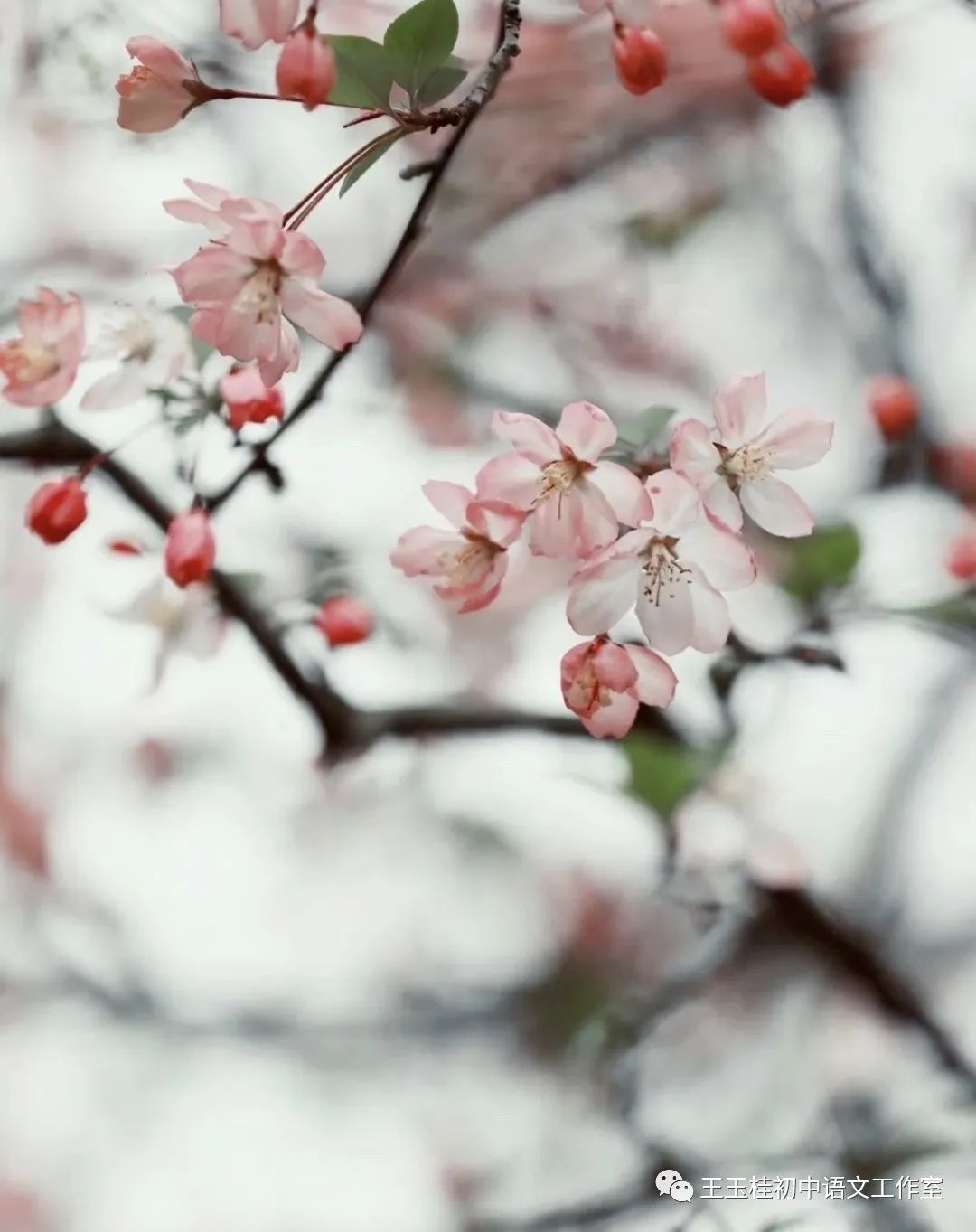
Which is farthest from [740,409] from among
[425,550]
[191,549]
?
[191,549]

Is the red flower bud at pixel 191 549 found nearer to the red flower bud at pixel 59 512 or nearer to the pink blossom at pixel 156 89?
the red flower bud at pixel 59 512

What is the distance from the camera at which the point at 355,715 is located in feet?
2.11

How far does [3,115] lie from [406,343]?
32cm

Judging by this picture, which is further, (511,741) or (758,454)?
(511,741)

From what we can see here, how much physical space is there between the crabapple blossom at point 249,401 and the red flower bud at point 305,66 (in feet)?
0.44

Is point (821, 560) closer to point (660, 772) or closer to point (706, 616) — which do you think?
point (660, 772)

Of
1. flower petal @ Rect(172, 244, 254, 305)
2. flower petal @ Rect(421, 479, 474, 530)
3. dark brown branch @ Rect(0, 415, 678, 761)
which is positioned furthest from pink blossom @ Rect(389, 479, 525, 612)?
dark brown branch @ Rect(0, 415, 678, 761)

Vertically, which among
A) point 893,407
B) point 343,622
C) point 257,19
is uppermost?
point 257,19

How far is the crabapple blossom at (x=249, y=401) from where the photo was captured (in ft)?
1.38

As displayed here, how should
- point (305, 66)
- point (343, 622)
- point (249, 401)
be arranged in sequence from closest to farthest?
point (305, 66), point (249, 401), point (343, 622)

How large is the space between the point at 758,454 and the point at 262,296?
0.56 feet

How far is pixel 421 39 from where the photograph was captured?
34cm

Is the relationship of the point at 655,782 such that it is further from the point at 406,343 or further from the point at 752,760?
the point at 406,343

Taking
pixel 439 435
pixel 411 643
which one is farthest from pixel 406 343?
pixel 411 643
